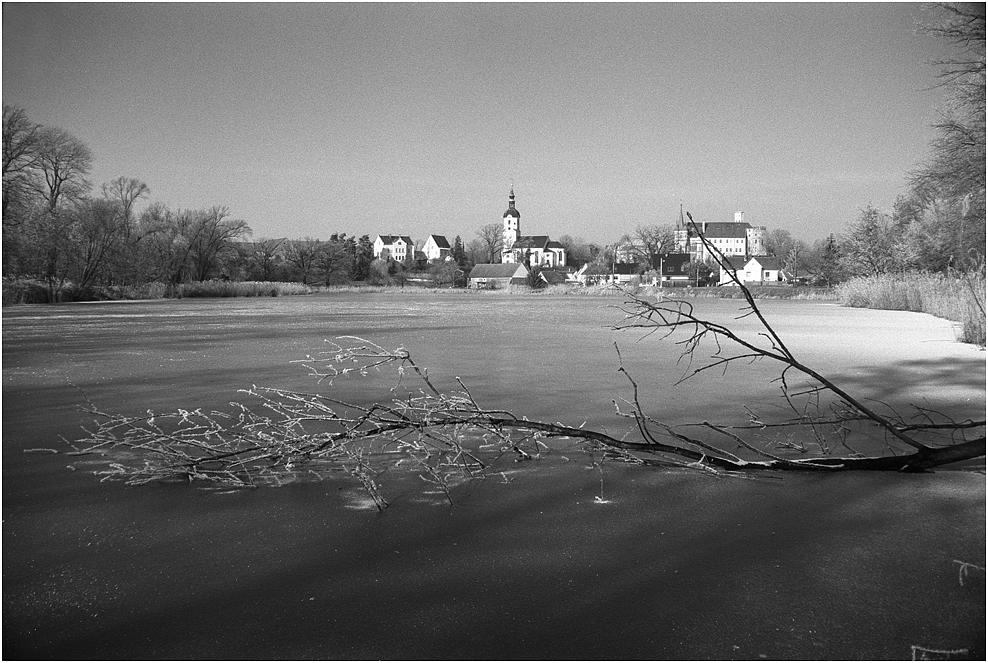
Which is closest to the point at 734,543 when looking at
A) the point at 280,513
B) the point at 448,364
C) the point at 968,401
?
the point at 280,513

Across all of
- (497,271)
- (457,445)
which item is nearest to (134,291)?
(457,445)

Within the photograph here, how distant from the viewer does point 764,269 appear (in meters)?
98.9

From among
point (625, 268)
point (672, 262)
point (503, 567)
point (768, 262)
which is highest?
point (768, 262)

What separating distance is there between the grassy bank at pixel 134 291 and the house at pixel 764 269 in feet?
245

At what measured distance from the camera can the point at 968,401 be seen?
5.16 meters

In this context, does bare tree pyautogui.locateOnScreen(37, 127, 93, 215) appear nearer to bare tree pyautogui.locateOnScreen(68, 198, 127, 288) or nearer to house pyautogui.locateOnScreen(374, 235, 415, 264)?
bare tree pyautogui.locateOnScreen(68, 198, 127, 288)

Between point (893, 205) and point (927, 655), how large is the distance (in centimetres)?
4568

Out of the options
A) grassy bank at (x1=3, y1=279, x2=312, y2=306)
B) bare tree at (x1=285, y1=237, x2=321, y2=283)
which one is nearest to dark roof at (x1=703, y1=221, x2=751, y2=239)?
bare tree at (x1=285, y1=237, x2=321, y2=283)

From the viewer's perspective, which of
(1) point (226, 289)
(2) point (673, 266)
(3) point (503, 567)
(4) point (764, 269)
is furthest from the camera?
(4) point (764, 269)

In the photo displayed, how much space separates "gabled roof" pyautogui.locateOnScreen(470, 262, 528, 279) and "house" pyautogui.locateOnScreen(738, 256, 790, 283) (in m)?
33.3

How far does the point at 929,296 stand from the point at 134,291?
32.1 metres

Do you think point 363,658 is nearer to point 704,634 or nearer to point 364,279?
point 704,634

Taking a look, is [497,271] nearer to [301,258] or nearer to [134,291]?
[301,258]

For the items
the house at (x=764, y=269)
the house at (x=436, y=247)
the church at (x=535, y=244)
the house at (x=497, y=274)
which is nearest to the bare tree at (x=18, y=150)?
the house at (x=497, y=274)
